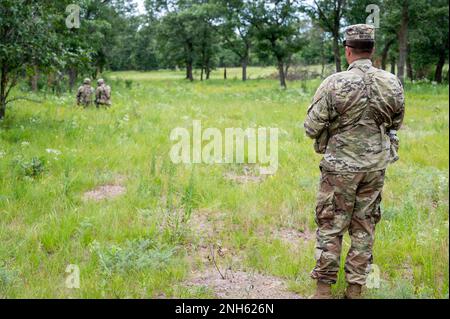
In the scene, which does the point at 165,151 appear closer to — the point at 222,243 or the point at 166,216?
the point at 166,216

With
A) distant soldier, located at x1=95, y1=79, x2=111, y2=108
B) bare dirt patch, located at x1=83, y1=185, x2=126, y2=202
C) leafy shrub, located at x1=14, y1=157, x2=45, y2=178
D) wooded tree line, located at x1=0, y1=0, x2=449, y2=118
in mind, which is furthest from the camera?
distant soldier, located at x1=95, y1=79, x2=111, y2=108

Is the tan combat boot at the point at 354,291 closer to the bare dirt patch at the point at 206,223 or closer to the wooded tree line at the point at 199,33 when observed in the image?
the bare dirt patch at the point at 206,223

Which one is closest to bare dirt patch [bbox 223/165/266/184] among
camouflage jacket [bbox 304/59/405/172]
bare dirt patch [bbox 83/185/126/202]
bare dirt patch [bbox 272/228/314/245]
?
bare dirt patch [bbox 83/185/126/202]

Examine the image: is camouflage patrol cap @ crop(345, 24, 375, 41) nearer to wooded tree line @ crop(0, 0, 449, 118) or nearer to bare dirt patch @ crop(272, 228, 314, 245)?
bare dirt patch @ crop(272, 228, 314, 245)

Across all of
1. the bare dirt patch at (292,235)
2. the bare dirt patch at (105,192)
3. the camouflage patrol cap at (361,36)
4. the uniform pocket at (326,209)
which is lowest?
the bare dirt patch at (292,235)

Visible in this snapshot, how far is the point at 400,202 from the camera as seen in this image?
7.43 meters

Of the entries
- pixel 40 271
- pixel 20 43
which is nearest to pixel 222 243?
pixel 40 271

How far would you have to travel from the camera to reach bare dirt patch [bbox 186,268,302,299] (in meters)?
4.70

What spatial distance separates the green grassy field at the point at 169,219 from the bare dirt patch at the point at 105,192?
0.49 ft

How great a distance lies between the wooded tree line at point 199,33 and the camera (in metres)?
12.8

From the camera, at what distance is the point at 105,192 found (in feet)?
26.2

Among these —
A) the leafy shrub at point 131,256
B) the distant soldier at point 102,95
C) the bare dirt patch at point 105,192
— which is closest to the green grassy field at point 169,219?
→ the leafy shrub at point 131,256

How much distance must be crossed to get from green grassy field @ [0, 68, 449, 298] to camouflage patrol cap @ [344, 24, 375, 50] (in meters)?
2.32

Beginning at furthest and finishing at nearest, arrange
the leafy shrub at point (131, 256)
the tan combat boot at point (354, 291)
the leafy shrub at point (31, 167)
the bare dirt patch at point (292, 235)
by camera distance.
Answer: the leafy shrub at point (31, 167) → the bare dirt patch at point (292, 235) → the leafy shrub at point (131, 256) → the tan combat boot at point (354, 291)
